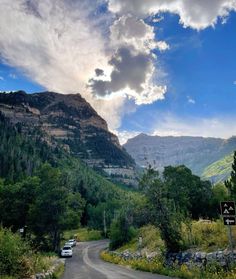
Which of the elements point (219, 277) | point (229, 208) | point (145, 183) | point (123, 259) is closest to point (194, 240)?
point (145, 183)

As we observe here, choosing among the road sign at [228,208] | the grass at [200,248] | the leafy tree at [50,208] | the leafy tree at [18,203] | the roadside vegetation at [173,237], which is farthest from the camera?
the leafy tree at [18,203]

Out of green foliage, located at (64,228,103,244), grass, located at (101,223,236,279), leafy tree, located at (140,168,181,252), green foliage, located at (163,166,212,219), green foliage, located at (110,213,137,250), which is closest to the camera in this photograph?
grass, located at (101,223,236,279)

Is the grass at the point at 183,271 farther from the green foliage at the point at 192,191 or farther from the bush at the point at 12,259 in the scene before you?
the green foliage at the point at 192,191

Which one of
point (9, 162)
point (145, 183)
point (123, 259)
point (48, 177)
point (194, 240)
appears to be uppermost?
point (9, 162)

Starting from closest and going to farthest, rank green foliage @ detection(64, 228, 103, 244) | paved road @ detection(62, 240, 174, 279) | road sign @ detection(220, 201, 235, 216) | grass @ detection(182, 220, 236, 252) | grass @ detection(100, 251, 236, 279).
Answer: road sign @ detection(220, 201, 235, 216) → grass @ detection(100, 251, 236, 279) → grass @ detection(182, 220, 236, 252) → paved road @ detection(62, 240, 174, 279) → green foliage @ detection(64, 228, 103, 244)

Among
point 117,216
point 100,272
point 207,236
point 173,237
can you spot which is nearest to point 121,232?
point 117,216

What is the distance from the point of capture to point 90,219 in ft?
440

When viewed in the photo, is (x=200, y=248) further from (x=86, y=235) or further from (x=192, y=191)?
(x=86, y=235)

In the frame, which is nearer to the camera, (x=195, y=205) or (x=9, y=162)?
(x=195, y=205)

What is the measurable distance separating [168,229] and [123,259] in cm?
1565

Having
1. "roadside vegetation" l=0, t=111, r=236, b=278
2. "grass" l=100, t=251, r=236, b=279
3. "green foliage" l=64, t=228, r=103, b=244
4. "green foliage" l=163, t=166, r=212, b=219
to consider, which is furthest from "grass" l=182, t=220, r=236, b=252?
"green foliage" l=64, t=228, r=103, b=244

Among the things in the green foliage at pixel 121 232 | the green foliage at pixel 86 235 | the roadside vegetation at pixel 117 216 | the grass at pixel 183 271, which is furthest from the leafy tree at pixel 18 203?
the green foliage at pixel 86 235

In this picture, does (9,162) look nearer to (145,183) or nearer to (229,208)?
(145,183)

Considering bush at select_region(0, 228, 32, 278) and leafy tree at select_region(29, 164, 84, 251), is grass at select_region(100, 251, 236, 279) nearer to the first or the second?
bush at select_region(0, 228, 32, 278)
